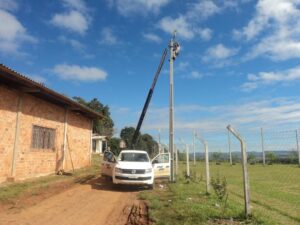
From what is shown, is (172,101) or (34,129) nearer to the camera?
(34,129)

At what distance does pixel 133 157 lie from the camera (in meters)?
17.4

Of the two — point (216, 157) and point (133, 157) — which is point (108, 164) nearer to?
point (133, 157)

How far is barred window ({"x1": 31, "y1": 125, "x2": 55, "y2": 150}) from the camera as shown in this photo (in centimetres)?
1810

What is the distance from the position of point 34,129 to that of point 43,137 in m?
1.32

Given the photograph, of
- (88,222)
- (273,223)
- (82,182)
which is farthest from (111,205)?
(82,182)

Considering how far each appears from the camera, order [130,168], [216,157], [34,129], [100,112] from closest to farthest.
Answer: [130,168] → [34,129] → [216,157] → [100,112]

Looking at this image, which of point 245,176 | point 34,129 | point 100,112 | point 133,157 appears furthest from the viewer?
point 100,112

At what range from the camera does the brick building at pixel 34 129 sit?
1512 centimetres

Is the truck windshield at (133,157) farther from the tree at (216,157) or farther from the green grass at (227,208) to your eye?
Answer: the tree at (216,157)

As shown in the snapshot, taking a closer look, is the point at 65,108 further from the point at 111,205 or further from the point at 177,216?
the point at 177,216

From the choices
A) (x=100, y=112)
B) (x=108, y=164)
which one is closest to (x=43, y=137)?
(x=108, y=164)

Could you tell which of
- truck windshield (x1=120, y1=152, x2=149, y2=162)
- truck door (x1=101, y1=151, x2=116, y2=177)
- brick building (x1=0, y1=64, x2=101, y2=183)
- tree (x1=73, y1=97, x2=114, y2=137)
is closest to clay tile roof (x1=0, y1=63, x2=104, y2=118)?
brick building (x1=0, y1=64, x2=101, y2=183)

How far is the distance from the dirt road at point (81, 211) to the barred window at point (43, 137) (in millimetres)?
5280

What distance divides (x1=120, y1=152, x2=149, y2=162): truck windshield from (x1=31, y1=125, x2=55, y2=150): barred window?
4.66 meters
